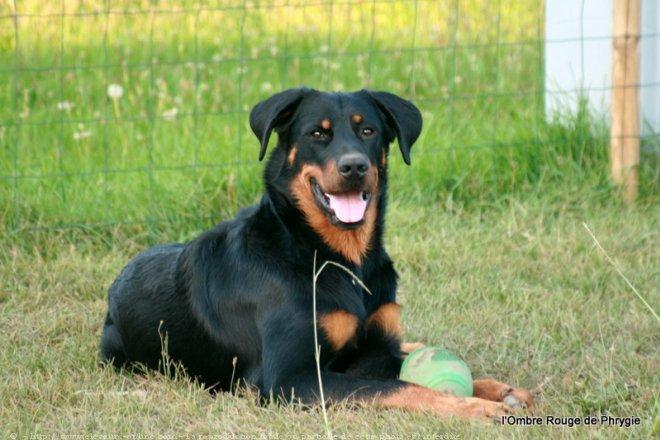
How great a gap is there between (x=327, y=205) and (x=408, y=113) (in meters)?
0.52

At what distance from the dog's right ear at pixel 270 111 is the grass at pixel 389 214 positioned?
0.99m

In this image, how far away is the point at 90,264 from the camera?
592 cm

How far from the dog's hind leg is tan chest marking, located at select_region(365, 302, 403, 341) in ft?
3.49

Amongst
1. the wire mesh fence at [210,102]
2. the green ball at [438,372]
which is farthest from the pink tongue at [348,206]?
the wire mesh fence at [210,102]

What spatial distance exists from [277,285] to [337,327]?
0.28 m

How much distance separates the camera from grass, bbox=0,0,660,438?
4207 mm

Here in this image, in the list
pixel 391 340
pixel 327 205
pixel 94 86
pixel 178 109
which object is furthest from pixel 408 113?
pixel 94 86

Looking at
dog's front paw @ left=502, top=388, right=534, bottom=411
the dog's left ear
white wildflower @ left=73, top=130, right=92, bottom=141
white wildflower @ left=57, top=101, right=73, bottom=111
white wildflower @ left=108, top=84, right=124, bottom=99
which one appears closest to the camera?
dog's front paw @ left=502, top=388, right=534, bottom=411

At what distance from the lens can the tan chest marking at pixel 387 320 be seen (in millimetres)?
4297

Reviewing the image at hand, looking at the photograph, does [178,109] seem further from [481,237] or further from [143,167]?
[481,237]

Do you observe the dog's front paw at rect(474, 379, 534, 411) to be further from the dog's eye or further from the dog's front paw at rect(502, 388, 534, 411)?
the dog's eye

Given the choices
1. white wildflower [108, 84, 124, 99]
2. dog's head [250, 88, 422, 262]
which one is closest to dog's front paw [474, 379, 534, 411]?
dog's head [250, 88, 422, 262]

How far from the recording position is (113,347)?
15.4 feet

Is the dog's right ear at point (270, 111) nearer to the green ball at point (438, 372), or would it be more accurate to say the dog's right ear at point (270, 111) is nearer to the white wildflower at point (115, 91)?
the green ball at point (438, 372)
